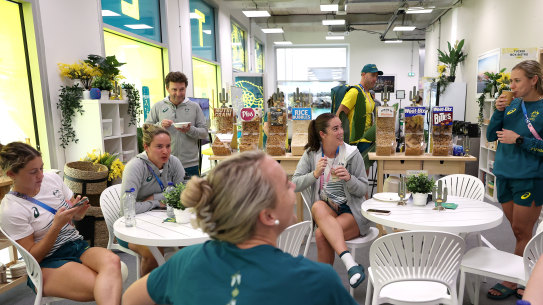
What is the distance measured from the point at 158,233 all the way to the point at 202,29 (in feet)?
22.5

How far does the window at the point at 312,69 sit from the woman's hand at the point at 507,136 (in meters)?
11.7

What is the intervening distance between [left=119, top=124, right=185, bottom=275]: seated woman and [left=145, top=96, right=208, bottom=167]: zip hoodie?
1.04m

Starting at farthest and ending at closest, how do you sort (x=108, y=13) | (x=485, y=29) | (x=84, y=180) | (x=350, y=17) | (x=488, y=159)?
1. (x=350, y=17)
2. (x=485, y=29)
3. (x=488, y=159)
4. (x=108, y=13)
5. (x=84, y=180)

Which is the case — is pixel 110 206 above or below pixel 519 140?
below

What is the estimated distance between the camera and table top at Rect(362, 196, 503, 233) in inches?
85.6

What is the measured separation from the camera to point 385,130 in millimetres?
3646

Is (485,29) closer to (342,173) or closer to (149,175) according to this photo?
(342,173)

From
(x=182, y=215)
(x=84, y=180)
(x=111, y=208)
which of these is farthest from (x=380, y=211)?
(x=84, y=180)

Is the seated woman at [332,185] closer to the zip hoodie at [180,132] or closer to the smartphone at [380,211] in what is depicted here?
the smartphone at [380,211]

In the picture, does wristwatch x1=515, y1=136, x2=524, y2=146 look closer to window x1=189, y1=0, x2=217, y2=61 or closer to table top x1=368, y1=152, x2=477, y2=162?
table top x1=368, y1=152, x2=477, y2=162

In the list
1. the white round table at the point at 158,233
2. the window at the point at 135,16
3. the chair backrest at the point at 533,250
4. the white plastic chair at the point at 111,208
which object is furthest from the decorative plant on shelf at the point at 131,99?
the chair backrest at the point at 533,250

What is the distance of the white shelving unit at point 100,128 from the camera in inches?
149

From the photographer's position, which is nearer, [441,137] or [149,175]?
[149,175]

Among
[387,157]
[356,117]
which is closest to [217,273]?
[387,157]
